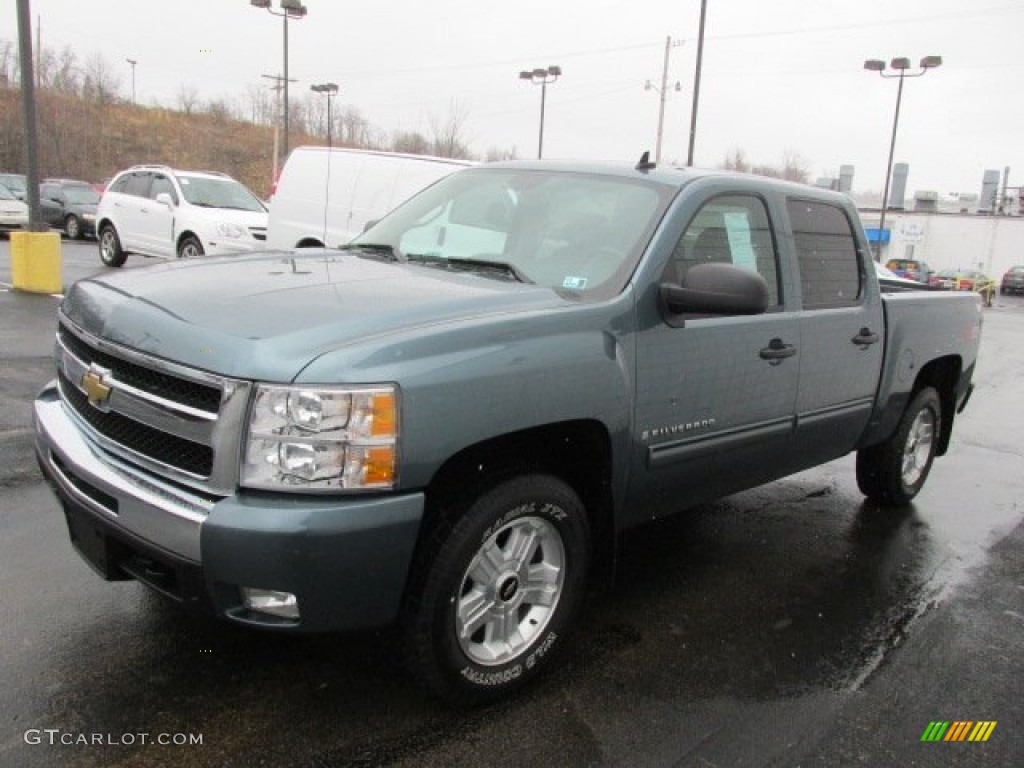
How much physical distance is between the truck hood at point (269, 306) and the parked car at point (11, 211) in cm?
2270

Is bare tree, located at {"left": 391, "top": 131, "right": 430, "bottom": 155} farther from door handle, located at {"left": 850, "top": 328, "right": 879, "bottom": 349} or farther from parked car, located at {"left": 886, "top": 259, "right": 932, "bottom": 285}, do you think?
door handle, located at {"left": 850, "top": 328, "right": 879, "bottom": 349}

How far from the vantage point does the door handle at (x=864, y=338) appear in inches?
174

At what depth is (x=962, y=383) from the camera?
576 centimetres

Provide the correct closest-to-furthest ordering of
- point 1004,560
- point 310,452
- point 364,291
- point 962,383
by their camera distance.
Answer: point 310,452, point 364,291, point 1004,560, point 962,383

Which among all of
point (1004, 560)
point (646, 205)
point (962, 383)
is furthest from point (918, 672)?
point (962, 383)

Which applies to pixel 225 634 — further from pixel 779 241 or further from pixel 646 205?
pixel 779 241

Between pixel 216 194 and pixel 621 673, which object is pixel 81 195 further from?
pixel 621 673

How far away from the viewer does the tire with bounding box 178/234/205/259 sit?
13.6 meters

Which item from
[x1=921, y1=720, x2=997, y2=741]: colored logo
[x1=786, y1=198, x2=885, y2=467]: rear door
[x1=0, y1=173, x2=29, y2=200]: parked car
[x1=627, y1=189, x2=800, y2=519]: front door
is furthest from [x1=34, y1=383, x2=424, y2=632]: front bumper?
[x1=0, y1=173, x2=29, y2=200]: parked car

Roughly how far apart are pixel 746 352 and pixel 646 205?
754 mm

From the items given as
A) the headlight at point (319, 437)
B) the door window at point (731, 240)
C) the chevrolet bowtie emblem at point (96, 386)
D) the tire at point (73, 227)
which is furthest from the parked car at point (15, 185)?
the headlight at point (319, 437)

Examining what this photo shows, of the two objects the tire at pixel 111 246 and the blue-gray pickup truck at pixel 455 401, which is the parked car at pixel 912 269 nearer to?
the tire at pixel 111 246

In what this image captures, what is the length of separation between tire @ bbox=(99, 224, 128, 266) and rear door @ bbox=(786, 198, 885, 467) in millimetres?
14062

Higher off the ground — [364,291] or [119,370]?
[364,291]
